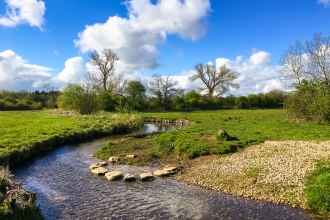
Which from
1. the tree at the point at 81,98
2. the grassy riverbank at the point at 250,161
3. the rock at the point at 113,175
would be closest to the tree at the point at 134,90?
the tree at the point at 81,98

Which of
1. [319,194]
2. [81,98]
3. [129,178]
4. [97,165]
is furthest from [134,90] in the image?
[319,194]

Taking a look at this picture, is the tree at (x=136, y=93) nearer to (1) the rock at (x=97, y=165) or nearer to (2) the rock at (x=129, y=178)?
(1) the rock at (x=97, y=165)

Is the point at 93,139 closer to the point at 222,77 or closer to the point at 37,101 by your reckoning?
the point at 37,101

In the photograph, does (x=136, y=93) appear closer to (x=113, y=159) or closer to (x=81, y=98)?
(x=81, y=98)

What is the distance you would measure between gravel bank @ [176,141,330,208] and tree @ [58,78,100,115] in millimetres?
32327

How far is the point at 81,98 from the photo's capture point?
45031 mm

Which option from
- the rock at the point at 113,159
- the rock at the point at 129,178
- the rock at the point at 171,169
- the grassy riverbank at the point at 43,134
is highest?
the grassy riverbank at the point at 43,134

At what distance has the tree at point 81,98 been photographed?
4494 cm

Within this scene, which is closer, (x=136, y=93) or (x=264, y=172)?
(x=264, y=172)

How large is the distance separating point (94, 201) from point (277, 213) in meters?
7.58

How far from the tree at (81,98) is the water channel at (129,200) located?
29.2 meters

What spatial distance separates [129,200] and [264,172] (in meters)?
7.37

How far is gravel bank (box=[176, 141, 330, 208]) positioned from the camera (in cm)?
1213

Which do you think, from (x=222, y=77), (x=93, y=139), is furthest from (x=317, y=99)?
(x=222, y=77)
